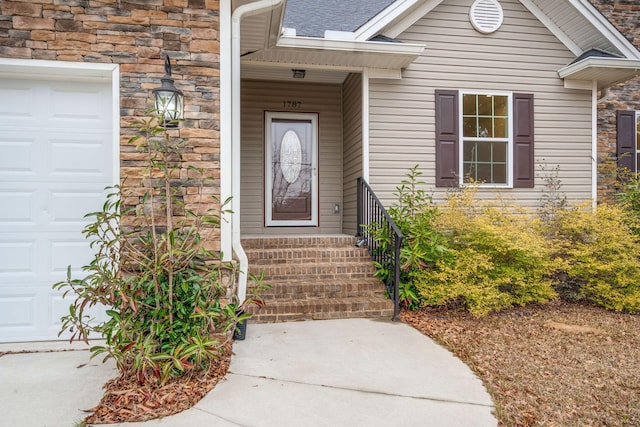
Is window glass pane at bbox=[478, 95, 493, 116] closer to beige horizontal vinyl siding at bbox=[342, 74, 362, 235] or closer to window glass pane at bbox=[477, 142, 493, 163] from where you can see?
window glass pane at bbox=[477, 142, 493, 163]

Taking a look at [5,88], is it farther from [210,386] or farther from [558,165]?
[558,165]

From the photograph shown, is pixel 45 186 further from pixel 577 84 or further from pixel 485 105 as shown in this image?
pixel 577 84

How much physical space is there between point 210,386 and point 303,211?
14.0 feet

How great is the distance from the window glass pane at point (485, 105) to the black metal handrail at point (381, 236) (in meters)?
2.21

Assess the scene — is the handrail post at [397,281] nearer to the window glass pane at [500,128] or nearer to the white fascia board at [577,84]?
the window glass pane at [500,128]

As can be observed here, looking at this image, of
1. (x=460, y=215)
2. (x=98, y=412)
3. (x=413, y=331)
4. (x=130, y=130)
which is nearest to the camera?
(x=98, y=412)

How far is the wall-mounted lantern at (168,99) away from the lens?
2895 millimetres

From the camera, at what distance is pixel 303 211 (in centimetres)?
666

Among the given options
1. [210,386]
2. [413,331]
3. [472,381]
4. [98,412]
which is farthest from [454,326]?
[98,412]

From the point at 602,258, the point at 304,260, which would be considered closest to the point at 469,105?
the point at 602,258

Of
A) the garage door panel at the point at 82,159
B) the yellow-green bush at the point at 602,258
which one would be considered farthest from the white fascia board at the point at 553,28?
the garage door panel at the point at 82,159

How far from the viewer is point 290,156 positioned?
667 cm

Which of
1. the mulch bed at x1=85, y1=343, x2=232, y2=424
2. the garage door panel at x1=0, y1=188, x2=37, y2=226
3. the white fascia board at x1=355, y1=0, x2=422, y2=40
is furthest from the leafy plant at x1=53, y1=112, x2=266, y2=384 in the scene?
the white fascia board at x1=355, y1=0, x2=422, y2=40

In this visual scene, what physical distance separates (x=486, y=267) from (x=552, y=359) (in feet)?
4.25
